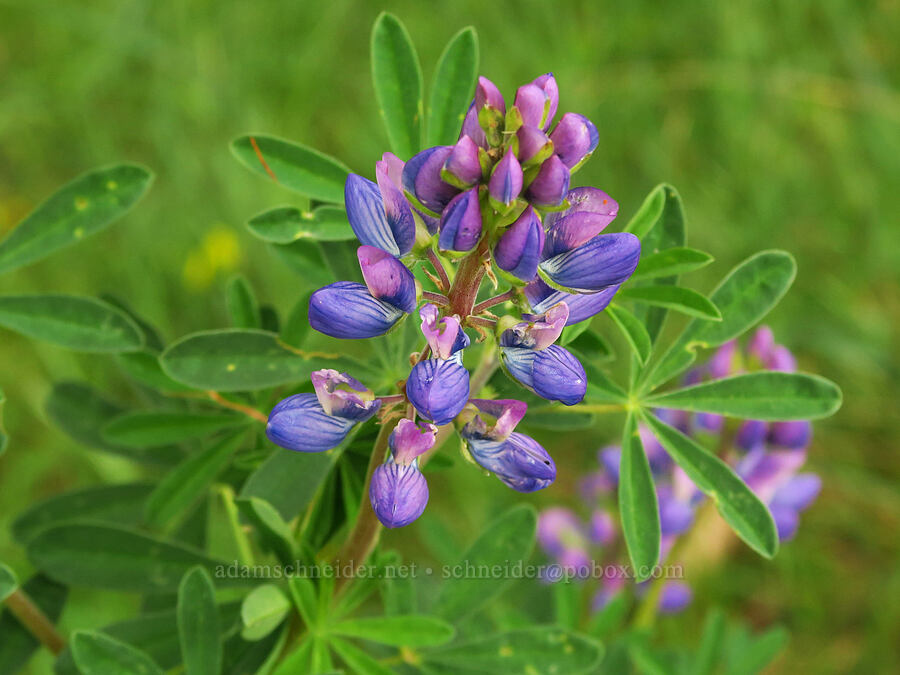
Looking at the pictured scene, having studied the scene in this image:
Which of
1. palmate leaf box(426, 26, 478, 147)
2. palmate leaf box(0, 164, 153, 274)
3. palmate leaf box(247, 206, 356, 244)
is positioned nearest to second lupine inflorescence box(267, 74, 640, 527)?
palmate leaf box(247, 206, 356, 244)

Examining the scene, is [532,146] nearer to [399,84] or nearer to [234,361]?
[399,84]

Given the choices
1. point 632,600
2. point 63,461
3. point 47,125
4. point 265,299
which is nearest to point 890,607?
point 632,600

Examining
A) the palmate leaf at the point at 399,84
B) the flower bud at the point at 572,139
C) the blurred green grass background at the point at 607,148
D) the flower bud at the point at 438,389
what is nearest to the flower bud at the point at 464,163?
the flower bud at the point at 572,139

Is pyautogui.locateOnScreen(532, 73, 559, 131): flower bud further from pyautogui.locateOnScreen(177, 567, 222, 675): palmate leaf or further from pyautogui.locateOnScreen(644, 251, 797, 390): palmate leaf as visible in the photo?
pyautogui.locateOnScreen(177, 567, 222, 675): palmate leaf

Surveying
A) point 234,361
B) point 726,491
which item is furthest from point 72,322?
point 726,491

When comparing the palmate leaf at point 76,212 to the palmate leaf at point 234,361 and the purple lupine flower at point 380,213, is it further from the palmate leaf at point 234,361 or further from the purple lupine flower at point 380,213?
the purple lupine flower at point 380,213

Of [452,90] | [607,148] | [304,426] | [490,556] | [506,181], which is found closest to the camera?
[506,181]
